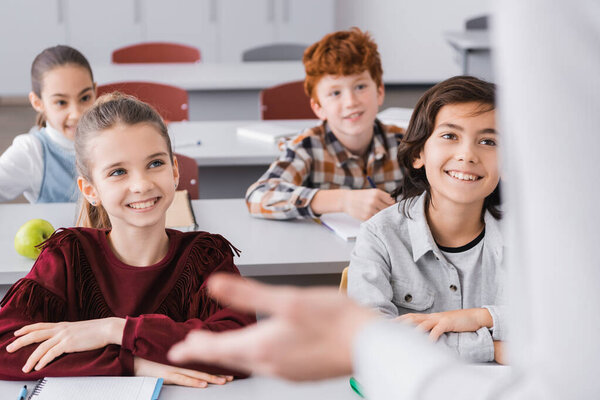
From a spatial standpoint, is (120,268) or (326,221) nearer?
(120,268)

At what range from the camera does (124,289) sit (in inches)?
58.6

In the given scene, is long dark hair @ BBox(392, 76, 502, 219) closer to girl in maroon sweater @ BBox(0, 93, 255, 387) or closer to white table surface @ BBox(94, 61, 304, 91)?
girl in maroon sweater @ BBox(0, 93, 255, 387)


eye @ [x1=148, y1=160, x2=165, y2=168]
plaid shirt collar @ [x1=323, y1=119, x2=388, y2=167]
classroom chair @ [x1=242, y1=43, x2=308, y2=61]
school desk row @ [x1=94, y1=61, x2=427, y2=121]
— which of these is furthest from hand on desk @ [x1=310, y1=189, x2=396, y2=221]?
classroom chair @ [x1=242, y1=43, x2=308, y2=61]

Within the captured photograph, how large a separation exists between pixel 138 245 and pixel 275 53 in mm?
3568

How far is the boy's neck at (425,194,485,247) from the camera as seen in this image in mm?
1583


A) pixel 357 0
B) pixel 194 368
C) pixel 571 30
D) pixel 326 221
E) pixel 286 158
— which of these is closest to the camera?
pixel 571 30

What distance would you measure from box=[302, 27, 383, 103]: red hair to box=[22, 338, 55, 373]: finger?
4.57 ft

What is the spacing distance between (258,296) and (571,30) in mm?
269

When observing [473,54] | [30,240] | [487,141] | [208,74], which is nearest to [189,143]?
[30,240]

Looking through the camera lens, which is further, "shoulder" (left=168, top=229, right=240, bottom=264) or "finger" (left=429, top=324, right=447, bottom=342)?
"shoulder" (left=168, top=229, right=240, bottom=264)

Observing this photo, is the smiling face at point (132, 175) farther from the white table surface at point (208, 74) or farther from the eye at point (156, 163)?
the white table surface at point (208, 74)

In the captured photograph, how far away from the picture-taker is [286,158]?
2342mm

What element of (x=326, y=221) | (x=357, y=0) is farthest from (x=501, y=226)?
(x=357, y=0)

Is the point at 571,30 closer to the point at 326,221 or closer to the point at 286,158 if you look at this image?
the point at 326,221
